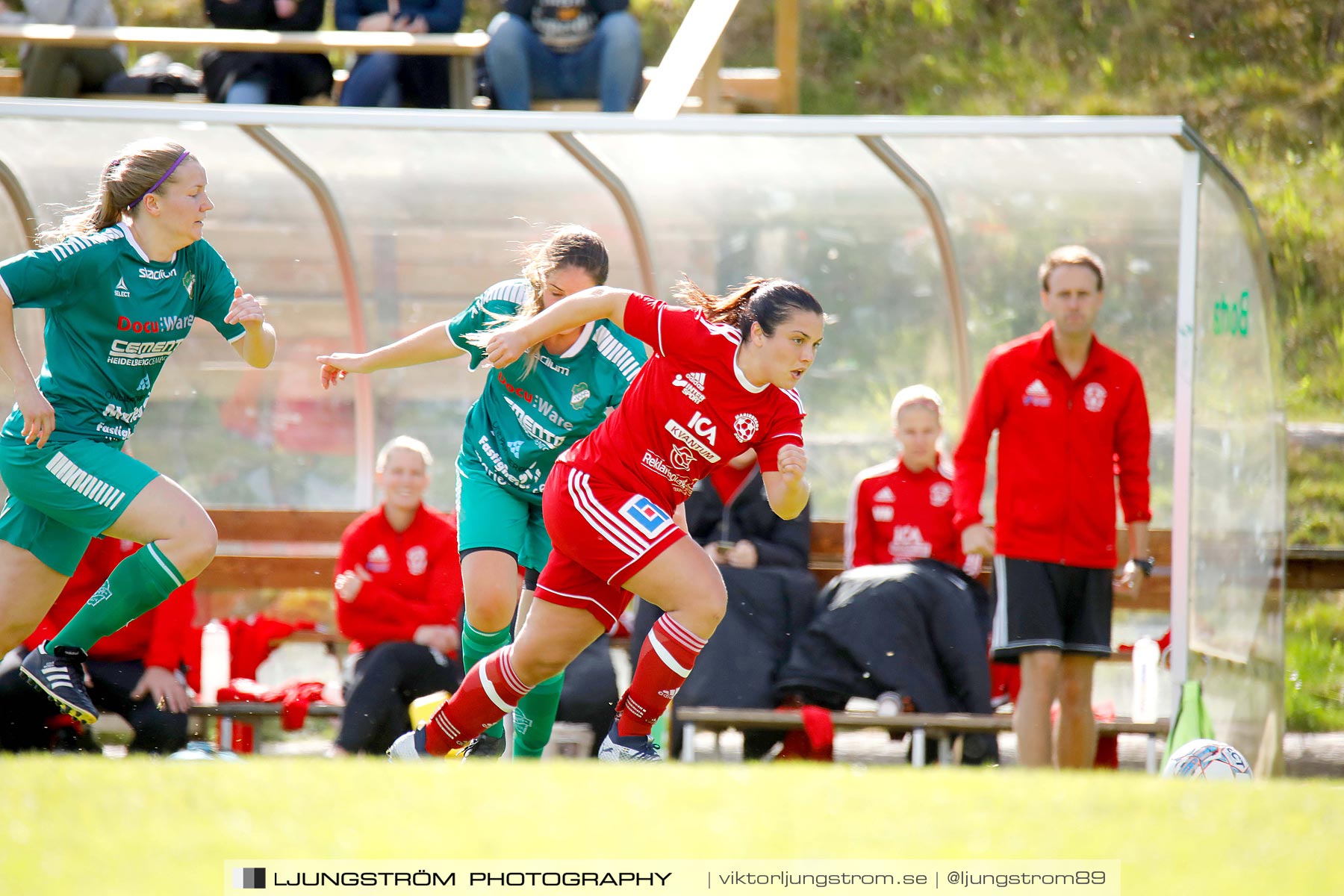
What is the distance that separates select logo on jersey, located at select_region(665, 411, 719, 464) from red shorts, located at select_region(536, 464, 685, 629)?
0.19m

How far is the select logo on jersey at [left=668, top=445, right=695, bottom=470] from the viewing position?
4410 millimetres

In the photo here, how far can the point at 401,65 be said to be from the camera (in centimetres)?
818

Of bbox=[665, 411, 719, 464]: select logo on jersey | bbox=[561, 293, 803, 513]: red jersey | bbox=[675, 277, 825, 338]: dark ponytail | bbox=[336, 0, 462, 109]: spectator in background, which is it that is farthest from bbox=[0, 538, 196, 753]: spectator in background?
bbox=[336, 0, 462, 109]: spectator in background

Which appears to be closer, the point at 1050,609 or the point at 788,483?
the point at 788,483

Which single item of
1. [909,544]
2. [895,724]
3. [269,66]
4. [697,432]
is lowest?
[895,724]

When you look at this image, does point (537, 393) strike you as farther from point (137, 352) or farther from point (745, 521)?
point (745, 521)

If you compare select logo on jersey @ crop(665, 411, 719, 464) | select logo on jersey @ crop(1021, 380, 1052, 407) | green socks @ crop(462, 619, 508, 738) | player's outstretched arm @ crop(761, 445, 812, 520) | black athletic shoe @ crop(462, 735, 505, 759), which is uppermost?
select logo on jersey @ crop(1021, 380, 1052, 407)

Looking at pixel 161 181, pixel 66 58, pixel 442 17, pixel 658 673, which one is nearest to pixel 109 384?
pixel 161 181

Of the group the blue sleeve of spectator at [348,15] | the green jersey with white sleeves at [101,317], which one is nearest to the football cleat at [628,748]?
the green jersey with white sleeves at [101,317]

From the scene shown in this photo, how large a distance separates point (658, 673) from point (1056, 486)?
214cm

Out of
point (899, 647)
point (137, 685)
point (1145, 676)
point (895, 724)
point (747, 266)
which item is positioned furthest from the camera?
point (747, 266)

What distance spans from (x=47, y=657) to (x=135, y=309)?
106 cm

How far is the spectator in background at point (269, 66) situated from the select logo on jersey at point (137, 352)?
3543mm

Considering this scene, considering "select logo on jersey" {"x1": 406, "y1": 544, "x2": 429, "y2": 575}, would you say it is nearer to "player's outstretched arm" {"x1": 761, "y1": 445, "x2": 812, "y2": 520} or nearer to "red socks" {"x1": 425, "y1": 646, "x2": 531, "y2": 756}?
"red socks" {"x1": 425, "y1": 646, "x2": 531, "y2": 756}
